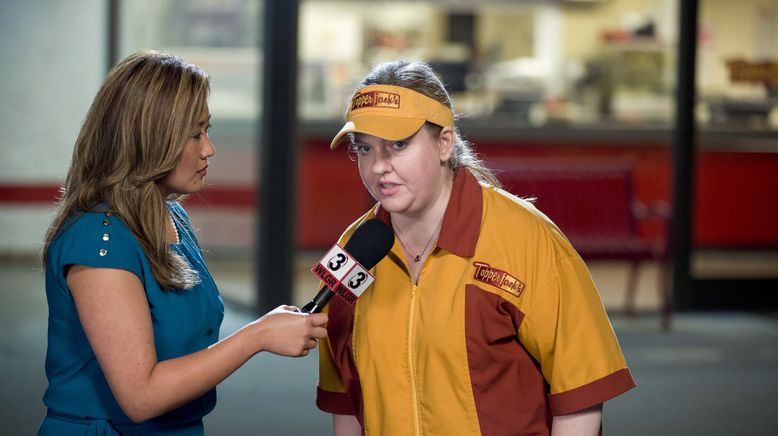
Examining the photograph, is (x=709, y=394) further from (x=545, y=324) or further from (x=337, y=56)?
(x=337, y=56)

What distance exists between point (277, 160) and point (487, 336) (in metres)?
4.98

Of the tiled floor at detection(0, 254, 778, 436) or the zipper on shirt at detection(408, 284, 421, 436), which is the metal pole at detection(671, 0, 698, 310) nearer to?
the tiled floor at detection(0, 254, 778, 436)

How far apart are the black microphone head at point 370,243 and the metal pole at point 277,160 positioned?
4793mm

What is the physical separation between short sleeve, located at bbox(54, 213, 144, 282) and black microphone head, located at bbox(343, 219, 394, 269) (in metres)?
0.40

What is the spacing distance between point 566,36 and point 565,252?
9114mm

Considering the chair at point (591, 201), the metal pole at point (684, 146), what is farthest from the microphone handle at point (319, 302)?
the metal pole at point (684, 146)

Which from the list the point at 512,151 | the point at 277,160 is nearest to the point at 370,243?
the point at 277,160

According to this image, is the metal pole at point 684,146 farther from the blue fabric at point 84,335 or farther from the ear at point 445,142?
the blue fabric at point 84,335

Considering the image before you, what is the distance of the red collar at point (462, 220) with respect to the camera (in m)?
2.28

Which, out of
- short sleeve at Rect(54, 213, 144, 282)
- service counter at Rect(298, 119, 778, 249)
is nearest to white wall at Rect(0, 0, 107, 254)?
service counter at Rect(298, 119, 778, 249)

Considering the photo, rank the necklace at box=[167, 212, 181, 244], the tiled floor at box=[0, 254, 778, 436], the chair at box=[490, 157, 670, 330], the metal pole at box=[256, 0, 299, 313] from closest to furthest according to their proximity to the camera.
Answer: the necklace at box=[167, 212, 181, 244]
the tiled floor at box=[0, 254, 778, 436]
the metal pole at box=[256, 0, 299, 313]
the chair at box=[490, 157, 670, 330]

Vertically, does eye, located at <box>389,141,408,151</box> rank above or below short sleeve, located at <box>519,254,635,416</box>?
above

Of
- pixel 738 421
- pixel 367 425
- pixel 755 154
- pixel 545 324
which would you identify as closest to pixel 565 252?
pixel 545 324

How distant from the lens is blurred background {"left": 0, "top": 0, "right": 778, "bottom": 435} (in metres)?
6.02
